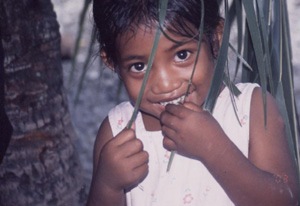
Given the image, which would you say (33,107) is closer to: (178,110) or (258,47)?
(178,110)

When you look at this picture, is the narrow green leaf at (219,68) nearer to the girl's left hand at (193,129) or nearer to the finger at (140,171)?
the girl's left hand at (193,129)

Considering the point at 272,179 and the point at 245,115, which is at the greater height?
the point at 245,115

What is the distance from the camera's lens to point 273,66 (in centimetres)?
122

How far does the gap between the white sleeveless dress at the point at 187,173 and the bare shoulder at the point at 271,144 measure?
31 mm

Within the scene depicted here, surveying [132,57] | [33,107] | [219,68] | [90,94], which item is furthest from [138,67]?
[90,94]

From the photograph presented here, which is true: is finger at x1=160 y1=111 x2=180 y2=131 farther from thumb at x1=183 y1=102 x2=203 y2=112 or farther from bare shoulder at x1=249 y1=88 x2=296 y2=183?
bare shoulder at x1=249 y1=88 x2=296 y2=183

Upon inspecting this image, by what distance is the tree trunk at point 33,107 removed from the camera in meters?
1.44

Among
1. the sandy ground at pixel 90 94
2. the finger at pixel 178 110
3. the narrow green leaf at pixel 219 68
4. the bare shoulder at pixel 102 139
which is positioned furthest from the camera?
the sandy ground at pixel 90 94

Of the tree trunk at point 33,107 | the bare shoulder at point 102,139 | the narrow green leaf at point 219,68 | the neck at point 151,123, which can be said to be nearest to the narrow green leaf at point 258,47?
the narrow green leaf at point 219,68

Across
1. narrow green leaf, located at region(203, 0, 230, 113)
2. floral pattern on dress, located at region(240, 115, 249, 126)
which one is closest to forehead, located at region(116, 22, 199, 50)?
narrow green leaf, located at region(203, 0, 230, 113)

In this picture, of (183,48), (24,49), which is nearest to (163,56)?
(183,48)

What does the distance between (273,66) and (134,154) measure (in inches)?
14.6

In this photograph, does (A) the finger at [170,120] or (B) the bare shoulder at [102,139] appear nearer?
(A) the finger at [170,120]

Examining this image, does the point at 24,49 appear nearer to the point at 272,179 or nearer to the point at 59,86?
the point at 59,86
